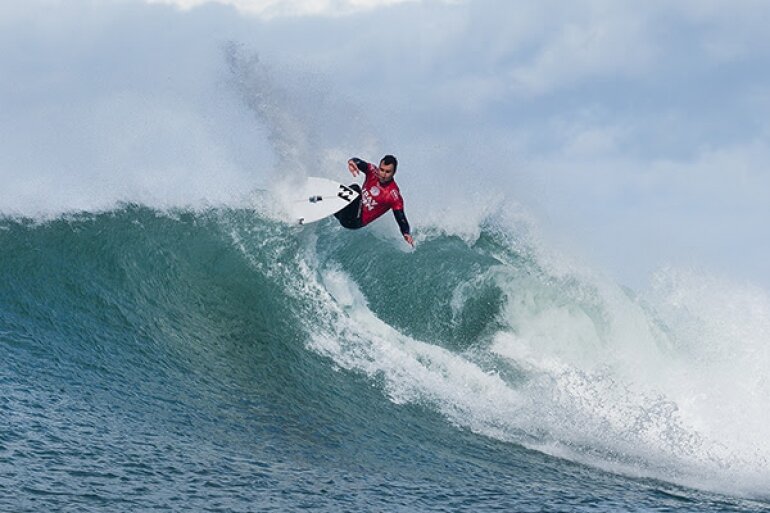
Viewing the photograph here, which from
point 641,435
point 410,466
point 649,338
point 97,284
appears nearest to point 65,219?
point 97,284

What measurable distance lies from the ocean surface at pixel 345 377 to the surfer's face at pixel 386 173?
207 centimetres

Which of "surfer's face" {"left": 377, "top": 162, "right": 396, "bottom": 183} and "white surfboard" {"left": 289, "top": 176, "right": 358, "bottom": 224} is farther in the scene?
"white surfboard" {"left": 289, "top": 176, "right": 358, "bottom": 224}

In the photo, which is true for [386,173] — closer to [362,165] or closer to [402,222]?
[362,165]

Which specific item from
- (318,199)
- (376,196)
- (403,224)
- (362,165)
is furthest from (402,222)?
(318,199)

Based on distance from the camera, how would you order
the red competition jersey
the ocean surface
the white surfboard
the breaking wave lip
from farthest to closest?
the white surfboard, the red competition jersey, the breaking wave lip, the ocean surface

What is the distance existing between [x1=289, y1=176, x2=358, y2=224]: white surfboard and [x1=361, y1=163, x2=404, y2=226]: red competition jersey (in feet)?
1.04

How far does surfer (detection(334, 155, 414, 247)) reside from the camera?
1120 cm

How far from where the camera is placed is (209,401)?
27.5 feet

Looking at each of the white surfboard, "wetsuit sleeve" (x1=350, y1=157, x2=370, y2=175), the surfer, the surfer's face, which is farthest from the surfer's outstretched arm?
the white surfboard

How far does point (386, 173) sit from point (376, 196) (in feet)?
1.66

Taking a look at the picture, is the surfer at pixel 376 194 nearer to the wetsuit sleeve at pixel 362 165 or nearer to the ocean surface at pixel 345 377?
the wetsuit sleeve at pixel 362 165

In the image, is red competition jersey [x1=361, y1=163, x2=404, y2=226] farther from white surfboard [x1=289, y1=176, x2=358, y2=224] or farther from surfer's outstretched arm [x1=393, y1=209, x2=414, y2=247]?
white surfboard [x1=289, y1=176, x2=358, y2=224]

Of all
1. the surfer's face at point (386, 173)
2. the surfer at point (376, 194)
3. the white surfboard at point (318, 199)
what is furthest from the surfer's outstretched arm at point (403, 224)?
the white surfboard at point (318, 199)

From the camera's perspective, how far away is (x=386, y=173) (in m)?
11.2
